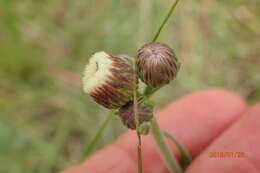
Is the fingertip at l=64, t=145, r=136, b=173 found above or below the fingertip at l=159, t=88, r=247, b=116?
below

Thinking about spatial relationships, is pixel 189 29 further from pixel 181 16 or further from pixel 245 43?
pixel 245 43

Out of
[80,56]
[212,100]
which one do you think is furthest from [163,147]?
[80,56]

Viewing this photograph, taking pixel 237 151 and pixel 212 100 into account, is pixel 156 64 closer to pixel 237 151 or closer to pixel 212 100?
pixel 237 151

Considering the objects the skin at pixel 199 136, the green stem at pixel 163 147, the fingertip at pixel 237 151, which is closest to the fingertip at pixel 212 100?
the skin at pixel 199 136

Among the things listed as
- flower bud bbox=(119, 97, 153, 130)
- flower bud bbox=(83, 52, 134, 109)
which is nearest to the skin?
flower bud bbox=(119, 97, 153, 130)

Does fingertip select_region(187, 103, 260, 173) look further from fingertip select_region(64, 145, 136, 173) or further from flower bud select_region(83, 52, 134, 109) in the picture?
flower bud select_region(83, 52, 134, 109)

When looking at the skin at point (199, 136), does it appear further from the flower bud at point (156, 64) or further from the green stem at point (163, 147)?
the flower bud at point (156, 64)

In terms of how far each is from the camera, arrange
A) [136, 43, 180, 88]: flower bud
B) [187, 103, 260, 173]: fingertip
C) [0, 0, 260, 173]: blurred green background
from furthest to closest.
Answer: [0, 0, 260, 173]: blurred green background
[187, 103, 260, 173]: fingertip
[136, 43, 180, 88]: flower bud
